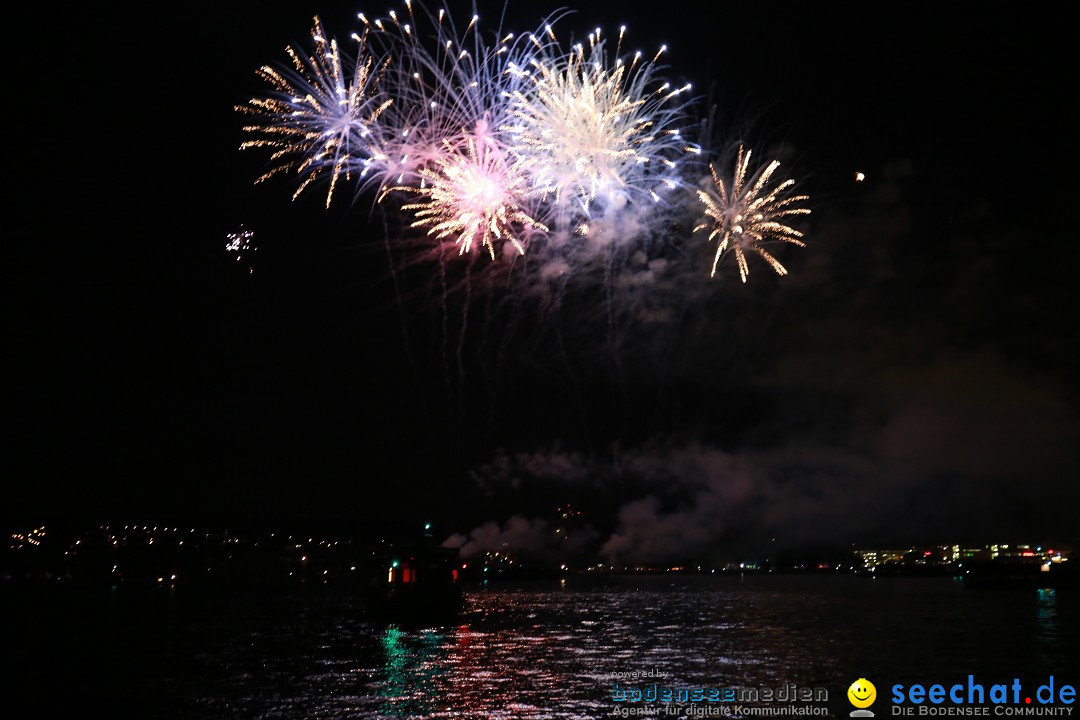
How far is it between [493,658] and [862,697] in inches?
562

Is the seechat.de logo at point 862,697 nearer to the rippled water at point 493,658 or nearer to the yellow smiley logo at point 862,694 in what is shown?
the yellow smiley logo at point 862,694

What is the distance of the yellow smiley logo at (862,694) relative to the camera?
22.0 meters

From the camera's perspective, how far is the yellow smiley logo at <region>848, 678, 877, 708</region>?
2202cm

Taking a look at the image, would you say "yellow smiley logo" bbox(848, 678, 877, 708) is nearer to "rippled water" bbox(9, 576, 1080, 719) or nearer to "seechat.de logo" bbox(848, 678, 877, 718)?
"seechat.de logo" bbox(848, 678, 877, 718)

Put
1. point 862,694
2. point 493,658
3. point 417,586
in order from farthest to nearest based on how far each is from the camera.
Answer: point 417,586, point 493,658, point 862,694

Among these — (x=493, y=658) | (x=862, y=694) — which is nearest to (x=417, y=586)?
(x=493, y=658)

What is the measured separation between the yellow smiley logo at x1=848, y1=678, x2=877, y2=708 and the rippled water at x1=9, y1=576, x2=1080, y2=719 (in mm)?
878

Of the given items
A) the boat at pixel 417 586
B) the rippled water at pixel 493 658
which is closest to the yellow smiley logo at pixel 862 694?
the rippled water at pixel 493 658

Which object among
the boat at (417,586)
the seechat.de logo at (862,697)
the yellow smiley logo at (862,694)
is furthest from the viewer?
the boat at (417,586)

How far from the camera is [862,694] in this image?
23.2 meters

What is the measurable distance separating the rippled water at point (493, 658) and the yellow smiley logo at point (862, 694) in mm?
878

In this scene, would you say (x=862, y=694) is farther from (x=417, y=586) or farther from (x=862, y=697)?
(x=417, y=586)

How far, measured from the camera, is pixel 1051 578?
5192 inches

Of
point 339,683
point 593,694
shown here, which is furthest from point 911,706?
point 339,683
